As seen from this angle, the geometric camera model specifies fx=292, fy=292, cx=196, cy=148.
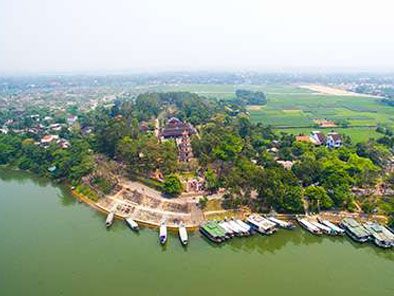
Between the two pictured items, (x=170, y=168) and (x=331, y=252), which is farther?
(x=170, y=168)

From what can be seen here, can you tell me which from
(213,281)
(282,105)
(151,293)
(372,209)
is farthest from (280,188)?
(282,105)

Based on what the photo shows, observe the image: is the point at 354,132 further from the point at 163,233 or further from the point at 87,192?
the point at 87,192

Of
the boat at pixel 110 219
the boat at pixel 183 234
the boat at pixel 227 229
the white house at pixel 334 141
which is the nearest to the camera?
the boat at pixel 183 234

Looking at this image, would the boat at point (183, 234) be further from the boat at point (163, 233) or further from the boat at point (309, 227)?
the boat at point (309, 227)

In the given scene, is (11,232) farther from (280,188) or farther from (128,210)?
(280,188)

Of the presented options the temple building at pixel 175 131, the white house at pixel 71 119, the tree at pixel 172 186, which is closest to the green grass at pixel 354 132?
the temple building at pixel 175 131

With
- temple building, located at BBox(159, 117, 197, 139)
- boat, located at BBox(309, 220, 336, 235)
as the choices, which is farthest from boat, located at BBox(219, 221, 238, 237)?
temple building, located at BBox(159, 117, 197, 139)

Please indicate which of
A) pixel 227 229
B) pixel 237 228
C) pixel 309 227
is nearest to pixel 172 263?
pixel 227 229
